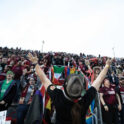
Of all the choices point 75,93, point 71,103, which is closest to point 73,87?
point 75,93

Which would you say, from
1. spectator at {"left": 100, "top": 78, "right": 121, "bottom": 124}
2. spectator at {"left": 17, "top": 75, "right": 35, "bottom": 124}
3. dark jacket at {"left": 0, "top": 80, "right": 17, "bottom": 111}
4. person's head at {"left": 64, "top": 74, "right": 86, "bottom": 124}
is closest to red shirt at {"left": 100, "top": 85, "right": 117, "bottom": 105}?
spectator at {"left": 100, "top": 78, "right": 121, "bottom": 124}

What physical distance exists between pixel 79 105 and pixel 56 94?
1.04 ft

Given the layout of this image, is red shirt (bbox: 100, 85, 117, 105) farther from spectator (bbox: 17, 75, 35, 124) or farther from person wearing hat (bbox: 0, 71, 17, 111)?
person wearing hat (bbox: 0, 71, 17, 111)

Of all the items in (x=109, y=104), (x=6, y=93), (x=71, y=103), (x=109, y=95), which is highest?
(x=71, y=103)

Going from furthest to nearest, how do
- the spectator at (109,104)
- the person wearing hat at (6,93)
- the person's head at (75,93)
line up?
the spectator at (109,104)
the person wearing hat at (6,93)
the person's head at (75,93)

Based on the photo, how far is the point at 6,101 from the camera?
11.0ft

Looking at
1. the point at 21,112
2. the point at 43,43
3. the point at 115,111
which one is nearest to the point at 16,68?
the point at 21,112

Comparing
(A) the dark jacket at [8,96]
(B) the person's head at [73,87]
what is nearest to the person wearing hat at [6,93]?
(A) the dark jacket at [8,96]

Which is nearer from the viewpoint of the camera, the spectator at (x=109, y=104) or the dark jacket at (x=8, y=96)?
the dark jacket at (x=8, y=96)

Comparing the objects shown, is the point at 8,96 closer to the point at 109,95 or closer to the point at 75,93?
the point at 75,93

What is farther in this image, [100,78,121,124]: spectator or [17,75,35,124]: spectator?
[100,78,121,124]: spectator

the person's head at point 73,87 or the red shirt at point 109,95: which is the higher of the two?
the person's head at point 73,87

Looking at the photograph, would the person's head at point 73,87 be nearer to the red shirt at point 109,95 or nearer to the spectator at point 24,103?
the spectator at point 24,103

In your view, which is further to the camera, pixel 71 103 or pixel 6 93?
pixel 6 93
